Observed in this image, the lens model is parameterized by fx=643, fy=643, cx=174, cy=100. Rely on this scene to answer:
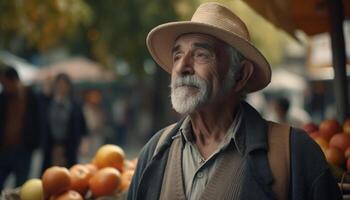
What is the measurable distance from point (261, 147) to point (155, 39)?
0.84 metres

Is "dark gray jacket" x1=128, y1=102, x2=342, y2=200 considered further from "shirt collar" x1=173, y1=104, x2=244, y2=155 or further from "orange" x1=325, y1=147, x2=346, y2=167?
"orange" x1=325, y1=147, x2=346, y2=167

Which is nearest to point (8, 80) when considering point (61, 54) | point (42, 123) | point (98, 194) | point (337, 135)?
point (42, 123)

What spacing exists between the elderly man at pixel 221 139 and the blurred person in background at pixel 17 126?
14.1ft

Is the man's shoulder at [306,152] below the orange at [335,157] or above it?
above

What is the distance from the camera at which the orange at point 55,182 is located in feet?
13.5

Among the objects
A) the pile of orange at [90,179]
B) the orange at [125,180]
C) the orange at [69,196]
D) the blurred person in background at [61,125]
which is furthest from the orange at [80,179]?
the blurred person in background at [61,125]

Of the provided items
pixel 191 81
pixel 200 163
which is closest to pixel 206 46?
pixel 191 81

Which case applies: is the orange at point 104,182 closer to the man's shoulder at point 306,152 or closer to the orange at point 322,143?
the orange at point 322,143

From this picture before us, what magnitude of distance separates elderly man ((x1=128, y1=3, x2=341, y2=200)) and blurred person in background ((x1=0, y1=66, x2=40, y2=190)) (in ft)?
14.1

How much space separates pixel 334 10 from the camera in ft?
17.9

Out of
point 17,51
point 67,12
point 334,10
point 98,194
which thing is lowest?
point 98,194

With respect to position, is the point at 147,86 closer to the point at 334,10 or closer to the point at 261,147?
the point at 334,10

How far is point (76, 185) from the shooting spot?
427 centimetres

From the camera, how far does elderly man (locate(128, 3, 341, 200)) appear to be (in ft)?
8.18
